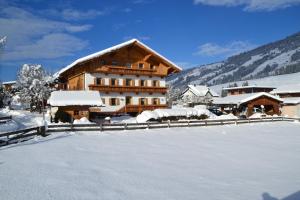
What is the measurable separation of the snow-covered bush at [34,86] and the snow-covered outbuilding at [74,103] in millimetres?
23919

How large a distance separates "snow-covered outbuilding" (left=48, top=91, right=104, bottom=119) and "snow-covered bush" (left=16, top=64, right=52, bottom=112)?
23.9 metres

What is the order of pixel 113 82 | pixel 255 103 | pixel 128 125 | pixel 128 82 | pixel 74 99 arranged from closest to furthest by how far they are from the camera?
pixel 128 125 < pixel 74 99 < pixel 113 82 < pixel 128 82 < pixel 255 103

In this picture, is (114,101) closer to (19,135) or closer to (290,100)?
(19,135)

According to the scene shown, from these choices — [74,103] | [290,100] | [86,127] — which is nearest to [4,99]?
[74,103]

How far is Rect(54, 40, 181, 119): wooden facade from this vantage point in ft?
150

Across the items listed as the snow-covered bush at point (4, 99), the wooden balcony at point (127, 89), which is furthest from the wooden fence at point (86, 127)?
the snow-covered bush at point (4, 99)

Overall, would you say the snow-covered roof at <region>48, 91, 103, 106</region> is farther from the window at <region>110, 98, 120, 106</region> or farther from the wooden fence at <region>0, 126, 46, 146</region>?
the wooden fence at <region>0, 126, 46, 146</region>

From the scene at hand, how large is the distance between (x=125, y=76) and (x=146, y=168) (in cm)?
3365

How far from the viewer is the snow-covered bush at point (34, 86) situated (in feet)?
201

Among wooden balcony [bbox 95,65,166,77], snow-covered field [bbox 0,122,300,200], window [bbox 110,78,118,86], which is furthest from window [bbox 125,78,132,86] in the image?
snow-covered field [bbox 0,122,300,200]

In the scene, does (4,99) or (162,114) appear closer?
(162,114)

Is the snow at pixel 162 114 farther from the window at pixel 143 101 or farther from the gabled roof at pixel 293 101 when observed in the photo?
the gabled roof at pixel 293 101

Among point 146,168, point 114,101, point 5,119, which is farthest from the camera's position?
point 114,101

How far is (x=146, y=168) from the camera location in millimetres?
15945
